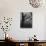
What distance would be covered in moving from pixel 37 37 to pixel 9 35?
96cm

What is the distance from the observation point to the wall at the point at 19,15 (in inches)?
169

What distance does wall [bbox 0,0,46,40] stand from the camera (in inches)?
169

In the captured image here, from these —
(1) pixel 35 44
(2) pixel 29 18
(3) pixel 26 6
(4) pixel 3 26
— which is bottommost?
(1) pixel 35 44

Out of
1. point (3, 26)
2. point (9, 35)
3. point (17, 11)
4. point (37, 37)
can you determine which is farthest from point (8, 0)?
point (37, 37)

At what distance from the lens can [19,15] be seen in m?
4.33

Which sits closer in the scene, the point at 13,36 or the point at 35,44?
the point at 35,44

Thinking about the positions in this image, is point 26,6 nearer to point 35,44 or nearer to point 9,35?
point 9,35

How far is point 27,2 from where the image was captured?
4332 millimetres

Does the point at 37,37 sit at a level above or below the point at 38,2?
below

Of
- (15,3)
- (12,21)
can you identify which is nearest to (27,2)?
(15,3)

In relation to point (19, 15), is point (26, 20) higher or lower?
lower

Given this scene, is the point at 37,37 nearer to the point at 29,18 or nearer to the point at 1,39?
the point at 29,18

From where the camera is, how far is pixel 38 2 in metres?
4.38

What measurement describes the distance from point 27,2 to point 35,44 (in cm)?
155
